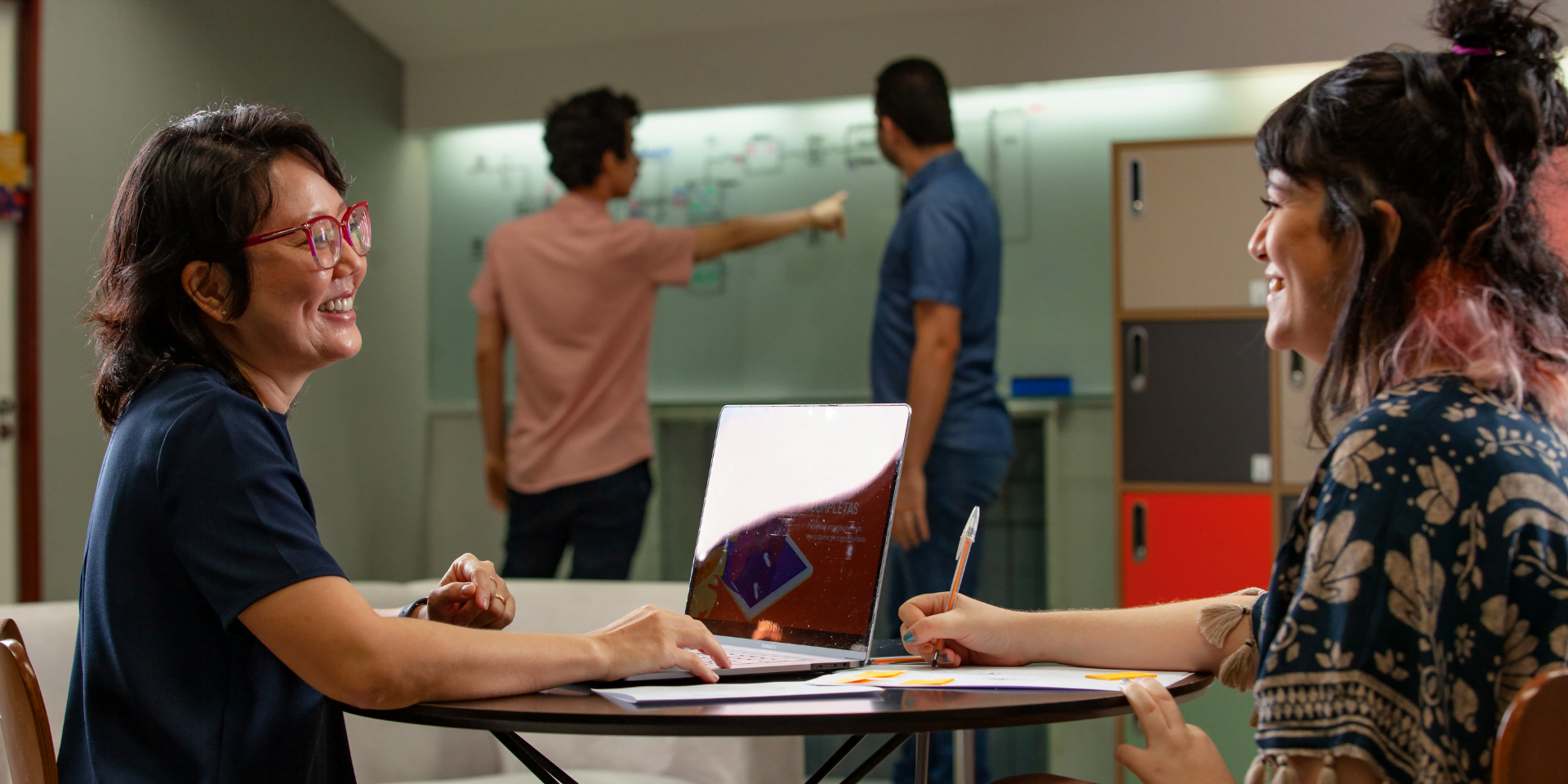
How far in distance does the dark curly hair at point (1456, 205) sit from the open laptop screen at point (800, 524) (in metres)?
0.51

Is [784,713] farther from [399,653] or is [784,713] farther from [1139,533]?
[1139,533]

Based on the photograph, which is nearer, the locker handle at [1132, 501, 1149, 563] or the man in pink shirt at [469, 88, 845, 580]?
the man in pink shirt at [469, 88, 845, 580]

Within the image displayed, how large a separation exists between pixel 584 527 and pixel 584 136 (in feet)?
3.51

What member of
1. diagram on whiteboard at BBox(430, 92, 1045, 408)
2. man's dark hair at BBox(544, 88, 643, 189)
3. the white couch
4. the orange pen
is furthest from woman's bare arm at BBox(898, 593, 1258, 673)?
diagram on whiteboard at BBox(430, 92, 1045, 408)

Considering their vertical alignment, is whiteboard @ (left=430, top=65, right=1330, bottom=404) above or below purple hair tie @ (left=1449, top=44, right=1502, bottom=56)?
above

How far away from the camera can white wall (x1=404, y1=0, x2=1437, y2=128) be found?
3.81 m

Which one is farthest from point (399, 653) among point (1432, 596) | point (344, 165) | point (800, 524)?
point (344, 165)

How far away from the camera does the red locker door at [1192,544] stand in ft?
11.3

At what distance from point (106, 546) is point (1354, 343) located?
3.90 feet

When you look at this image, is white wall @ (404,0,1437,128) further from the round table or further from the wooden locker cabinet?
the round table

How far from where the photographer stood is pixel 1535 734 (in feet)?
2.75

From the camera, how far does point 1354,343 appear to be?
1054 mm

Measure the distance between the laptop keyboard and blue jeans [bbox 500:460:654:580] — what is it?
1.74 m

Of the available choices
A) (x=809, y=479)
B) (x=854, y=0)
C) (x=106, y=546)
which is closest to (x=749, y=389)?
(x=854, y=0)
